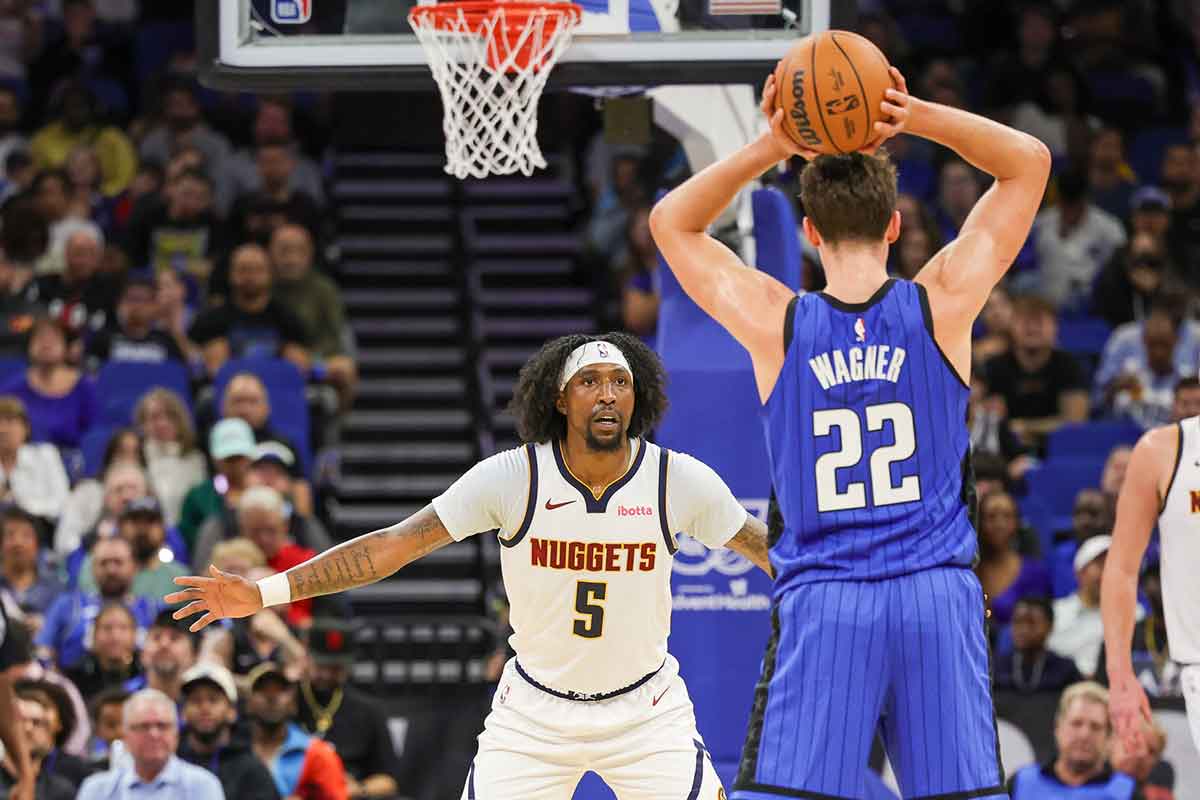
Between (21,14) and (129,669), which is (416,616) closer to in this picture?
(129,669)

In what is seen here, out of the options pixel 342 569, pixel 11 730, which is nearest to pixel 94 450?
pixel 11 730

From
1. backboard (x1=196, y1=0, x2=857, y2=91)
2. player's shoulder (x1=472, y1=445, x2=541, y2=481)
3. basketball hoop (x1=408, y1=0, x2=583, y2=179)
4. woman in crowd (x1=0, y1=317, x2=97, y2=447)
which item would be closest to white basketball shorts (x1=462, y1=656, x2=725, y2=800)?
player's shoulder (x1=472, y1=445, x2=541, y2=481)

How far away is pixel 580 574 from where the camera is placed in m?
6.41

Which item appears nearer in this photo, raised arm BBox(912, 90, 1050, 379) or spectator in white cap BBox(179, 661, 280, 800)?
raised arm BBox(912, 90, 1050, 379)

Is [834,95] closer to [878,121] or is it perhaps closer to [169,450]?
[878,121]

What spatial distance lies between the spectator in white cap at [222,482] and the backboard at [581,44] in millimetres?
4337

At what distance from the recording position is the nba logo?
304 inches

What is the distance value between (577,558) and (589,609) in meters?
0.16

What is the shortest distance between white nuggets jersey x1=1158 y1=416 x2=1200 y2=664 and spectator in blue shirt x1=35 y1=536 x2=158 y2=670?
217 inches

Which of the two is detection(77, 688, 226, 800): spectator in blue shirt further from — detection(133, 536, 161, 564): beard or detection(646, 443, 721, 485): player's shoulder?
detection(646, 443, 721, 485): player's shoulder

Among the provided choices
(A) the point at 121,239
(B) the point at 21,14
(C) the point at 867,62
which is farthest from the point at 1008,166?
(B) the point at 21,14

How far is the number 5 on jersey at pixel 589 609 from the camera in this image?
21.0 ft

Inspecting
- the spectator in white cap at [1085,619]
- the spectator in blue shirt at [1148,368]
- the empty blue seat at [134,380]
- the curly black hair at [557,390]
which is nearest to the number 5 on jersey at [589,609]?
the curly black hair at [557,390]

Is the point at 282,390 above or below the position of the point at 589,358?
below
